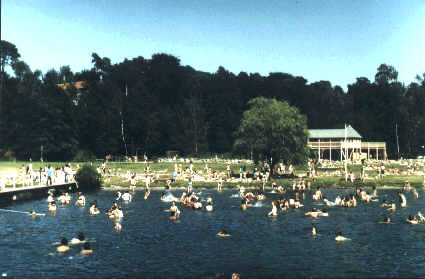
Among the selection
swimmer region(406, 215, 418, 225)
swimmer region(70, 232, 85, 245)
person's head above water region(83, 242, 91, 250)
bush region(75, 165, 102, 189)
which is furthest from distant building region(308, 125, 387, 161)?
person's head above water region(83, 242, 91, 250)

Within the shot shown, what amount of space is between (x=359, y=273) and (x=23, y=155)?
8397 centimetres

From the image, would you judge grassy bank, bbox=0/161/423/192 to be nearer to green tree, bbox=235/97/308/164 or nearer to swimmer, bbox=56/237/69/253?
green tree, bbox=235/97/308/164

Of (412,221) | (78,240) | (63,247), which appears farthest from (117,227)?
(412,221)

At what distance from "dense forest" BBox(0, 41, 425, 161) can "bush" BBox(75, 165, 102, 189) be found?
3168 cm

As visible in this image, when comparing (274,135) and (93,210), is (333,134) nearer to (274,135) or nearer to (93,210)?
(274,135)

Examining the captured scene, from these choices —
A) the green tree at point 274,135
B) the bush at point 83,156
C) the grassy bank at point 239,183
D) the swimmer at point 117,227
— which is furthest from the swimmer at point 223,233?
the bush at point 83,156

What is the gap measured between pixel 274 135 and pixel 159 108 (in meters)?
49.6

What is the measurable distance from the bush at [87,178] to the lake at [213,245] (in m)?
16.2

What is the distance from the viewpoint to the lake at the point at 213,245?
25047 millimetres

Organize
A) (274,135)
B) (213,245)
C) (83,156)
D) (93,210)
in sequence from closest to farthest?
(213,245), (93,210), (274,135), (83,156)

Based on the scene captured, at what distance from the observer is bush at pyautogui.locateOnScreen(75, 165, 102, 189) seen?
206 ft

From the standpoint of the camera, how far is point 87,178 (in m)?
62.9

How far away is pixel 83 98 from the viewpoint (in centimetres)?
11038

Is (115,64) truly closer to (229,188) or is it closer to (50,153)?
(50,153)
